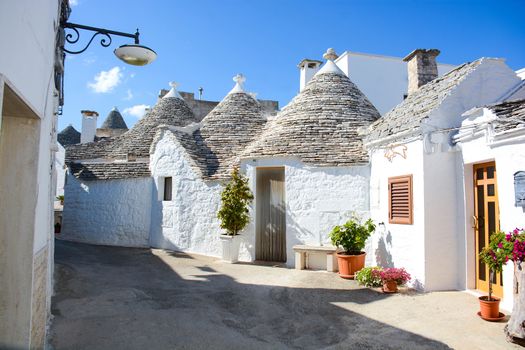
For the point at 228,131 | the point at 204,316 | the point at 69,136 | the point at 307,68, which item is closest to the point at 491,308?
the point at 204,316

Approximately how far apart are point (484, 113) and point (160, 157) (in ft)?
34.6

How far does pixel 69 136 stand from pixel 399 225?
2864 centimetres

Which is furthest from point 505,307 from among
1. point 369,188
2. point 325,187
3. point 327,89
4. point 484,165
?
point 327,89

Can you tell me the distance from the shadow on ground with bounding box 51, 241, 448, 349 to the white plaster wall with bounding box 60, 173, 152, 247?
199 inches

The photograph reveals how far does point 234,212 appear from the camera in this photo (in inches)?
Result: 425

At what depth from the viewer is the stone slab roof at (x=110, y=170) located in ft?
48.0

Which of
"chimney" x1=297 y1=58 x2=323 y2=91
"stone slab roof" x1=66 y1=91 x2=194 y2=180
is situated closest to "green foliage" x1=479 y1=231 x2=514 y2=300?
"stone slab roof" x1=66 y1=91 x2=194 y2=180

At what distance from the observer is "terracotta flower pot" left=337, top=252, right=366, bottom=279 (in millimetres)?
8602

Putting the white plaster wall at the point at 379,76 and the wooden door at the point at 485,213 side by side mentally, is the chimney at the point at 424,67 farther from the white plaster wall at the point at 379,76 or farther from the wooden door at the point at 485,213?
the white plaster wall at the point at 379,76

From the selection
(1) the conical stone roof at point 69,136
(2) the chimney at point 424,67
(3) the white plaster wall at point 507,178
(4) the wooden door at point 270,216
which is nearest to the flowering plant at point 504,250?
(3) the white plaster wall at point 507,178

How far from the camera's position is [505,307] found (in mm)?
5902

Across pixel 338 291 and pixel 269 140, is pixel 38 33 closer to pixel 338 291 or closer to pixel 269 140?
pixel 338 291

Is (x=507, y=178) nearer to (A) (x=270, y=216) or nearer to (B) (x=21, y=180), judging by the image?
(B) (x=21, y=180)

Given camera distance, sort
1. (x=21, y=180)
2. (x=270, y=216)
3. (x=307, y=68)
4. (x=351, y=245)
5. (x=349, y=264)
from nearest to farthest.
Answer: (x=21, y=180), (x=349, y=264), (x=351, y=245), (x=270, y=216), (x=307, y=68)
